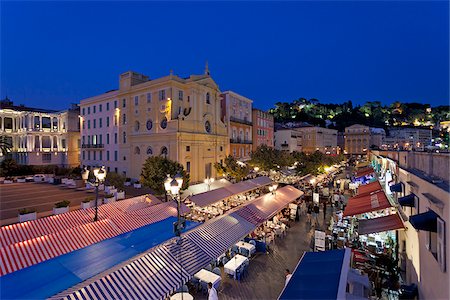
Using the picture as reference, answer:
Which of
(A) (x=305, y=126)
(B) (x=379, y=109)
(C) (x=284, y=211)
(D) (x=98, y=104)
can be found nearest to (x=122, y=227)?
(C) (x=284, y=211)

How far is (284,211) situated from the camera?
19.2 m

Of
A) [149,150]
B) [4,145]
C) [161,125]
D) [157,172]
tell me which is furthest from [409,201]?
[4,145]

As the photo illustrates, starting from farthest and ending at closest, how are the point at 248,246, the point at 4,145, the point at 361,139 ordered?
1. the point at 361,139
2. the point at 4,145
3. the point at 248,246

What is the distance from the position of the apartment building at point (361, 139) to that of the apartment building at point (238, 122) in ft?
170

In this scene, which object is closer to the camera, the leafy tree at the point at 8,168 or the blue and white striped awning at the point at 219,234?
the blue and white striped awning at the point at 219,234

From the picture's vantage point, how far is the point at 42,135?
44.8 m

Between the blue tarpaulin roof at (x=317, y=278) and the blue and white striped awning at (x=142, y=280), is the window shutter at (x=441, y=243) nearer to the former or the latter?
the blue tarpaulin roof at (x=317, y=278)

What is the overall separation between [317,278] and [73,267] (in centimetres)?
770

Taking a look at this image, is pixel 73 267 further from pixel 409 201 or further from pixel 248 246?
pixel 409 201

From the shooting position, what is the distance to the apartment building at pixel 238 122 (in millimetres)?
40781

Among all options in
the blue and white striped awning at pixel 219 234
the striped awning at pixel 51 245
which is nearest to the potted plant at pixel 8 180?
the striped awning at pixel 51 245

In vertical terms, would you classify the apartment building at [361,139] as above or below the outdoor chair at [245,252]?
above

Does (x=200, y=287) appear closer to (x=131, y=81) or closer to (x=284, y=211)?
(x=284, y=211)

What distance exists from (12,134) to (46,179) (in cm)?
2176
